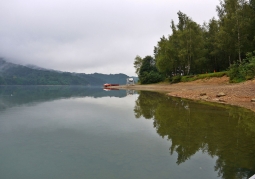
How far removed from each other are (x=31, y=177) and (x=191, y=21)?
167 ft

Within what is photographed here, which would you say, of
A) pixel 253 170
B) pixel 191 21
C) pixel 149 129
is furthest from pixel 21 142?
pixel 191 21

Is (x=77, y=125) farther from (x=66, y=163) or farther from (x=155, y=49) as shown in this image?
(x=155, y=49)

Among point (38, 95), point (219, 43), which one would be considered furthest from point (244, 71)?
point (38, 95)

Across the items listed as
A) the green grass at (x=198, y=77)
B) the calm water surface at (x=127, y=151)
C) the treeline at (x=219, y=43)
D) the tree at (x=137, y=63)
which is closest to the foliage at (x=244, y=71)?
the treeline at (x=219, y=43)

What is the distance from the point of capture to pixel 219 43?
37.4 meters

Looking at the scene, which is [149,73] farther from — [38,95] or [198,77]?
[38,95]

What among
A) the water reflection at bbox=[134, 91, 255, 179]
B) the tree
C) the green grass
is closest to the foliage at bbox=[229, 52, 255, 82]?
the green grass

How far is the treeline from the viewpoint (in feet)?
107

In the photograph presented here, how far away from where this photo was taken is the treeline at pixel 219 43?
107 ft

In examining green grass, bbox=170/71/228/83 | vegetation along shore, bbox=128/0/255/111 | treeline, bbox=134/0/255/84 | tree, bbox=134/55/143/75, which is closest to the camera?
vegetation along shore, bbox=128/0/255/111

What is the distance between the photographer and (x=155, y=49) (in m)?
82.7

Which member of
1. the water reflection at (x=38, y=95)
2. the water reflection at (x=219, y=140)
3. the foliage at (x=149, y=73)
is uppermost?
the foliage at (x=149, y=73)

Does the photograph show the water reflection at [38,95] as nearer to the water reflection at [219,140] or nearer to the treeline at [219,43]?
the water reflection at [219,140]

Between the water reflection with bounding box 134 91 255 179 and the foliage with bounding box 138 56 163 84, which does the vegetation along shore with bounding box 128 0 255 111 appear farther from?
the water reflection with bounding box 134 91 255 179
